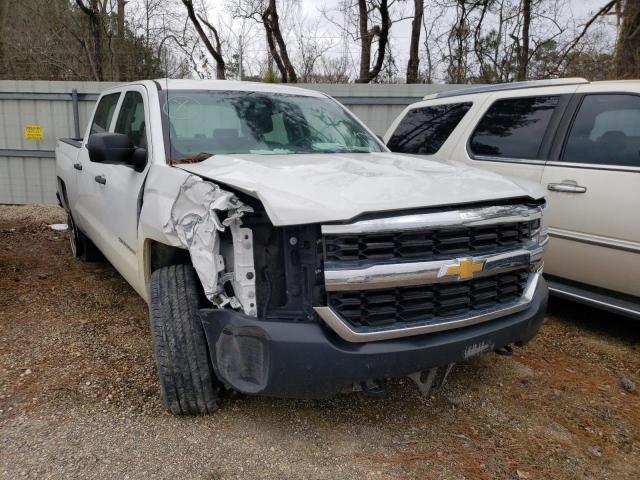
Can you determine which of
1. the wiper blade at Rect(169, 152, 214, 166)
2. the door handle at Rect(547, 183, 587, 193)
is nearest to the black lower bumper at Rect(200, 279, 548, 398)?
the wiper blade at Rect(169, 152, 214, 166)

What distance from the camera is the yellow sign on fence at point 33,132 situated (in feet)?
30.3

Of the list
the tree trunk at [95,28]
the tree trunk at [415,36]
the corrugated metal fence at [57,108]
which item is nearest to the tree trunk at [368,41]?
the tree trunk at [415,36]

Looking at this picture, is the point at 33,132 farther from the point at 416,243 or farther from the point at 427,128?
the point at 416,243

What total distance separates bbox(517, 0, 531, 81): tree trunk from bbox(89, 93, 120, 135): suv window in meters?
14.4

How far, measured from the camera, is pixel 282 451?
2445mm

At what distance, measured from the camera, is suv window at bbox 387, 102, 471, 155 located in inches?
199

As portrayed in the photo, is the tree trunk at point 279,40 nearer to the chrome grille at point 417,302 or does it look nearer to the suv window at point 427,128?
the suv window at point 427,128

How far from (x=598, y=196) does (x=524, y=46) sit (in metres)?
14.5

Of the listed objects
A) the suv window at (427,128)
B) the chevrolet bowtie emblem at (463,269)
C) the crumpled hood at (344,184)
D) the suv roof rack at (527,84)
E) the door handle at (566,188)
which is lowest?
the chevrolet bowtie emblem at (463,269)

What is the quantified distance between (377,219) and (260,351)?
0.76 metres

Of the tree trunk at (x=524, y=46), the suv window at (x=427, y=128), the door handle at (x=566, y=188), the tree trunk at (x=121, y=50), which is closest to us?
the door handle at (x=566, y=188)

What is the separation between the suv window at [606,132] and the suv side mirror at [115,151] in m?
3.15

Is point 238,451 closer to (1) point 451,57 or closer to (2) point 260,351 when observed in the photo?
(2) point 260,351

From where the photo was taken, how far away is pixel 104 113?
4871mm
